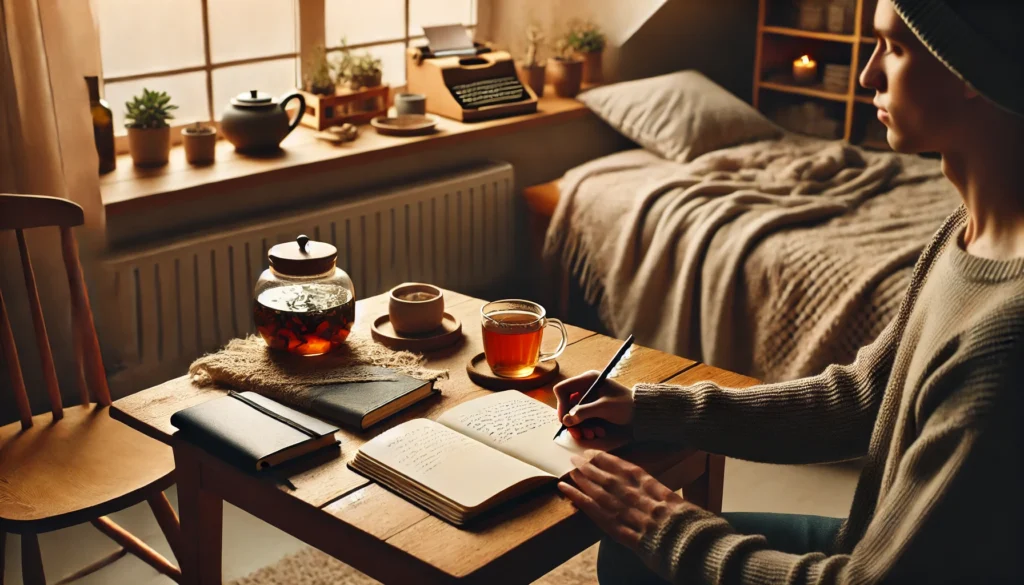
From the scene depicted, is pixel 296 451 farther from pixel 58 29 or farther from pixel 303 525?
pixel 58 29

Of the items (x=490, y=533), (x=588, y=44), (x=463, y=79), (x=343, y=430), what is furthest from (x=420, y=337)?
(x=588, y=44)

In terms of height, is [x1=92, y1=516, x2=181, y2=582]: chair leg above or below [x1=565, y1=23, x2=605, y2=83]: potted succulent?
below

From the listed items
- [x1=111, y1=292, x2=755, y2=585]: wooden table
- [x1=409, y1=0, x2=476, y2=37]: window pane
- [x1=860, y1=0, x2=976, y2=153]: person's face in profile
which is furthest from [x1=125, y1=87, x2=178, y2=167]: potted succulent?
[x1=860, y1=0, x2=976, y2=153]: person's face in profile

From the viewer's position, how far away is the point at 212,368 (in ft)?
5.21

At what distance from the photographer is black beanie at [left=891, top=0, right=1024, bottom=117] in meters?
0.96

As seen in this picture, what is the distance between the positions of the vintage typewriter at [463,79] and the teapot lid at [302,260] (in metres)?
1.79

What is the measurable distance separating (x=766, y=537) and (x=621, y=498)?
1.06ft

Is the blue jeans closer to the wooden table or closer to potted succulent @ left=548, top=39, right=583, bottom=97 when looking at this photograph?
the wooden table

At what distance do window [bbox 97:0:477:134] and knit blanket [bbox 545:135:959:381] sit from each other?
2.65ft

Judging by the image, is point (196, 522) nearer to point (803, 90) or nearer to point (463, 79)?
point (463, 79)

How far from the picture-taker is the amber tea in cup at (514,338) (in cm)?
157

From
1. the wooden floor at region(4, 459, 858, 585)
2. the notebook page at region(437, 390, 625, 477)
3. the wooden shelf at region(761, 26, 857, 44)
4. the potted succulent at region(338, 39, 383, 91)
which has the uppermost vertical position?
the wooden shelf at region(761, 26, 857, 44)

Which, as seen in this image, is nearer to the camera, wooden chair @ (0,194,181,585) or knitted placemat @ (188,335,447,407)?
knitted placemat @ (188,335,447,407)

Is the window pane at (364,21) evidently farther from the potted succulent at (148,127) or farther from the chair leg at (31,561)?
the chair leg at (31,561)
